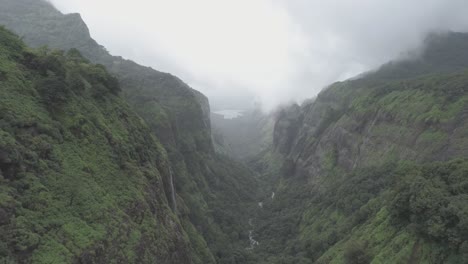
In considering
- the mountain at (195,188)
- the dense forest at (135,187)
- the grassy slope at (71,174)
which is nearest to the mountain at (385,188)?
the dense forest at (135,187)

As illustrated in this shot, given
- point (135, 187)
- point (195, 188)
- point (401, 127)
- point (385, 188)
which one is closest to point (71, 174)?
point (135, 187)

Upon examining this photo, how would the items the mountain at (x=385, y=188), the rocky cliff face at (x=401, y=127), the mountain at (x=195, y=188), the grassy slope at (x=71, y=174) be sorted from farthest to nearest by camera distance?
the rocky cliff face at (x=401, y=127) → the mountain at (x=195, y=188) → the mountain at (x=385, y=188) → the grassy slope at (x=71, y=174)

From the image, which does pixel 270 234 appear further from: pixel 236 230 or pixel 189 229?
pixel 189 229

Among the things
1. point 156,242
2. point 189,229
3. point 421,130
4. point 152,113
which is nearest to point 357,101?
point 421,130

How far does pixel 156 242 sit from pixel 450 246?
43.4 metres

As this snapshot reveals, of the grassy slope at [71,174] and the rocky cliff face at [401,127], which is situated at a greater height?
the rocky cliff face at [401,127]

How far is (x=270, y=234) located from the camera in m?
143

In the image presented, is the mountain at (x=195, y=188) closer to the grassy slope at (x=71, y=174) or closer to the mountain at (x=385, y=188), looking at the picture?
the grassy slope at (x=71, y=174)

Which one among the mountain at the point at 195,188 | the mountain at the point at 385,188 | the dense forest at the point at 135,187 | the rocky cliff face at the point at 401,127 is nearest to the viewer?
the dense forest at the point at 135,187

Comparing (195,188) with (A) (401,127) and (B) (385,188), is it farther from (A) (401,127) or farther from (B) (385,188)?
(A) (401,127)

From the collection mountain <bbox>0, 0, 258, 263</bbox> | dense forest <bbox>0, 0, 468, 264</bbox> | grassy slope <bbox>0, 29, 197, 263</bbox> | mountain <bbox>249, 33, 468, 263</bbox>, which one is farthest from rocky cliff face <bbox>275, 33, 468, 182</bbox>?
grassy slope <bbox>0, 29, 197, 263</bbox>

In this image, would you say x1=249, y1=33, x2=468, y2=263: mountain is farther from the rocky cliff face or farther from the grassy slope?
the grassy slope

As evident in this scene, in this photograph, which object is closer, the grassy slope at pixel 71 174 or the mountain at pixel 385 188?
the grassy slope at pixel 71 174

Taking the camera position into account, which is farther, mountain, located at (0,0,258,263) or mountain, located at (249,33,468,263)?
mountain, located at (0,0,258,263)
